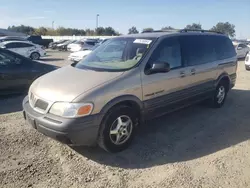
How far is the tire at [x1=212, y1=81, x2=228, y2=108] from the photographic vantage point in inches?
238

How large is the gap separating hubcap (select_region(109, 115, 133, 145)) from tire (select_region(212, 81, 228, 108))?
2892 mm

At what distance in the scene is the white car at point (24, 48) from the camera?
58.9 feet

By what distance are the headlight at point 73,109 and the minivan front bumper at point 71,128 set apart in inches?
2.2

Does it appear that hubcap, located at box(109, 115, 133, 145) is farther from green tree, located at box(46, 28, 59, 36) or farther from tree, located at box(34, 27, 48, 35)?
tree, located at box(34, 27, 48, 35)

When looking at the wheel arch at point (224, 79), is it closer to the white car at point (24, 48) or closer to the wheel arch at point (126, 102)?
the wheel arch at point (126, 102)

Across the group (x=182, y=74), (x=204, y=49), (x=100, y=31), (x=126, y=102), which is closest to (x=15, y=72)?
(x=126, y=102)

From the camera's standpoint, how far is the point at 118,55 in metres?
4.50

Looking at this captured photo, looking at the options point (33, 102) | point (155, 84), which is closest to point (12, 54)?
point (33, 102)

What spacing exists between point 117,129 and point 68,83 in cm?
99

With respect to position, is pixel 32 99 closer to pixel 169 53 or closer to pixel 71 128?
pixel 71 128

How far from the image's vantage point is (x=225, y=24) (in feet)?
251

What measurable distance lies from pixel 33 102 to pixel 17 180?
45.4 inches

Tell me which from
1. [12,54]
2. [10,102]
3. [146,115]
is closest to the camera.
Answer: [146,115]

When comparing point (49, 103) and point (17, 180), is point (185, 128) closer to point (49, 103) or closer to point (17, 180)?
point (49, 103)
